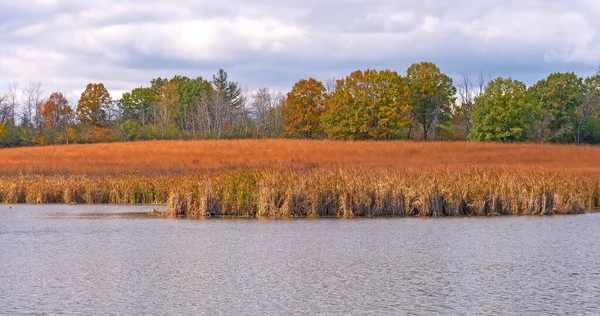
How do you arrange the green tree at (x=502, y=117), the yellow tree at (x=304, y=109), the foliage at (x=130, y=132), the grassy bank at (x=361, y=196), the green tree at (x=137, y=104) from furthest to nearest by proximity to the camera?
the green tree at (x=137, y=104), the yellow tree at (x=304, y=109), the foliage at (x=130, y=132), the green tree at (x=502, y=117), the grassy bank at (x=361, y=196)

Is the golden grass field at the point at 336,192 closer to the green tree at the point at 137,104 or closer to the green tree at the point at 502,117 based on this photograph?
the green tree at the point at 502,117

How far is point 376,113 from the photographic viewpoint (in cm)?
7012

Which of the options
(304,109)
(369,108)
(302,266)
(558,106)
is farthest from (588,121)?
(302,266)

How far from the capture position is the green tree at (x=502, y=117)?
67.6 m

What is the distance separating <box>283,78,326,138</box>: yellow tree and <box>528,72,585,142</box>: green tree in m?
22.8

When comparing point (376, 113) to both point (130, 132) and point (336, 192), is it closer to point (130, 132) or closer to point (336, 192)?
point (130, 132)

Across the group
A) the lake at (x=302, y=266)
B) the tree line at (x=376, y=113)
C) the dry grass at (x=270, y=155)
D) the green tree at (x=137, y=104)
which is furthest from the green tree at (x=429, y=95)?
the lake at (x=302, y=266)

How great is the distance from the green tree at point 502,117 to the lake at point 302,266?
4973 centimetres

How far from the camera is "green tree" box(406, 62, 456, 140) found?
77.4 m

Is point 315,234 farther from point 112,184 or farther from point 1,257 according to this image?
point 112,184

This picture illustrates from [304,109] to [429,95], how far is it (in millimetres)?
13629

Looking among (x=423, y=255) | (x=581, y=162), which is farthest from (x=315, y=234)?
(x=581, y=162)

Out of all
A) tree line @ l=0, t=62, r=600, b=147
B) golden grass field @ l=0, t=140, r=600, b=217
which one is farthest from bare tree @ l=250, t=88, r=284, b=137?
golden grass field @ l=0, t=140, r=600, b=217

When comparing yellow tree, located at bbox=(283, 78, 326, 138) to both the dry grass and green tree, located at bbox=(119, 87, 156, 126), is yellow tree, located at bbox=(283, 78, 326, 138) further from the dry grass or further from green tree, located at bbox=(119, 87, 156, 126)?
green tree, located at bbox=(119, 87, 156, 126)
